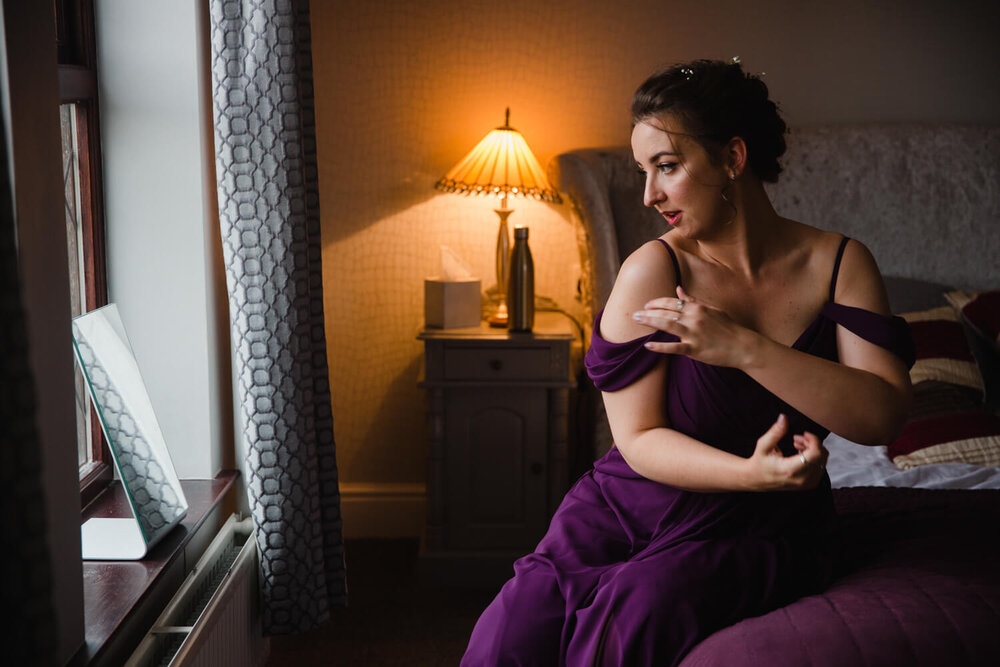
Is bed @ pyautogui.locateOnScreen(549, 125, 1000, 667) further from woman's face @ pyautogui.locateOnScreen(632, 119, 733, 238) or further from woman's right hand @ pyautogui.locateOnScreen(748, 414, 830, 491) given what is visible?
woman's face @ pyautogui.locateOnScreen(632, 119, 733, 238)

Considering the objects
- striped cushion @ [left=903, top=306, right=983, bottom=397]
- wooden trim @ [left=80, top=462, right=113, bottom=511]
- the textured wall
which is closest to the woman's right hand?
wooden trim @ [left=80, top=462, right=113, bottom=511]

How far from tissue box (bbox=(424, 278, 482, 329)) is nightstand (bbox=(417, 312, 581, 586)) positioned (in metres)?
0.03

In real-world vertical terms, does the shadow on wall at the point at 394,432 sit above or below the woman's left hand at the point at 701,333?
below

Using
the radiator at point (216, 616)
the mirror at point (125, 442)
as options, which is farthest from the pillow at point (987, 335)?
the mirror at point (125, 442)

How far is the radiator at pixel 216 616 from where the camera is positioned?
1524 millimetres

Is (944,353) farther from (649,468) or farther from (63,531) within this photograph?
(63,531)

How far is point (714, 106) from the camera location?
1361 mm

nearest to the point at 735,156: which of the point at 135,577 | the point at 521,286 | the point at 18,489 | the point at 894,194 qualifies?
the point at 18,489

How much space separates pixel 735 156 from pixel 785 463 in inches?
19.2

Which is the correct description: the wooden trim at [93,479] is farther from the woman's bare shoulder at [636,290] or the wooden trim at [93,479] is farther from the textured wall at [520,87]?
the textured wall at [520,87]

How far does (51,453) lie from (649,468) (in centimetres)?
81

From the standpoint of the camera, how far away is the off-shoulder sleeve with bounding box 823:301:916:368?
1.33 meters

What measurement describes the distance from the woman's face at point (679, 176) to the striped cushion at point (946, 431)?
1.08 metres

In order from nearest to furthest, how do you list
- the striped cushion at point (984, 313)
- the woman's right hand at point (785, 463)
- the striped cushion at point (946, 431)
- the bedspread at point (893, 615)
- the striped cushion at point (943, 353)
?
the bedspread at point (893, 615) → the woman's right hand at point (785, 463) → the striped cushion at point (946, 431) → the striped cushion at point (943, 353) → the striped cushion at point (984, 313)
